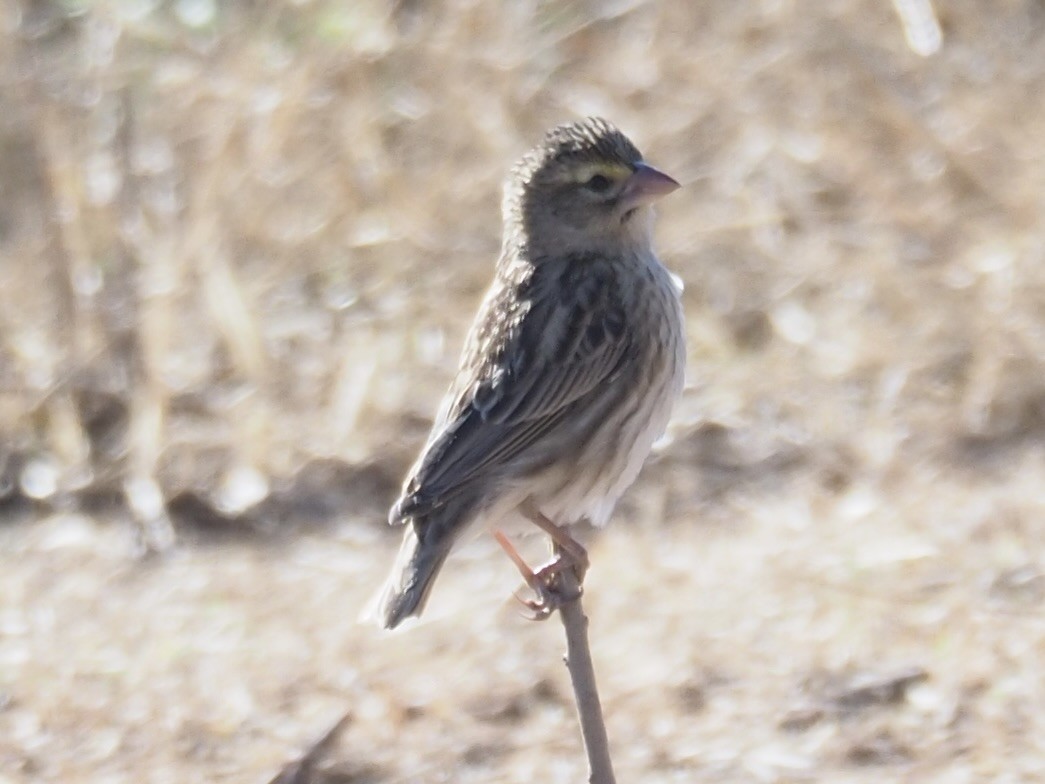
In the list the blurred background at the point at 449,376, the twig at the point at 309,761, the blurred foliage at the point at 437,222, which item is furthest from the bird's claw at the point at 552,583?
the blurred foliage at the point at 437,222

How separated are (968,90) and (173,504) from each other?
183 inches

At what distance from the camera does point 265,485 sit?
8148 mm

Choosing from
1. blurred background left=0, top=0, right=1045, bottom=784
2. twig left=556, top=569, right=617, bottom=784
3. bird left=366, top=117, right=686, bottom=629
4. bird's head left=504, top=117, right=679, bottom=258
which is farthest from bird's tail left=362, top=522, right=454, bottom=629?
blurred background left=0, top=0, right=1045, bottom=784

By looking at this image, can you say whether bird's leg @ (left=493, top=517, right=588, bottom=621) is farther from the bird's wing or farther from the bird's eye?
the bird's eye

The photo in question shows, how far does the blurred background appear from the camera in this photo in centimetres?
641

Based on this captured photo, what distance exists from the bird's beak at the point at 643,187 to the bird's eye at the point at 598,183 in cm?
6

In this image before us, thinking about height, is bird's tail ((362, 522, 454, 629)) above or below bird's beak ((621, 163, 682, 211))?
below

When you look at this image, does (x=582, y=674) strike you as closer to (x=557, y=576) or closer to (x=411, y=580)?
(x=557, y=576)

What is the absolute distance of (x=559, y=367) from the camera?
519 centimetres

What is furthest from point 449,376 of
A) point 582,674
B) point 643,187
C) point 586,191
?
point 582,674

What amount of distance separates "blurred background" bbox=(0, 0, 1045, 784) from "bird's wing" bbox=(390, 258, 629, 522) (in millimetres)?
1487

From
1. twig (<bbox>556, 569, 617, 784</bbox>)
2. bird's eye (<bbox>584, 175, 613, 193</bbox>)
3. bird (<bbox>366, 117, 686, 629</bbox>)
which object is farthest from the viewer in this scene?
bird's eye (<bbox>584, 175, 613, 193</bbox>)

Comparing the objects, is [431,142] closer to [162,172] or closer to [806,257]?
[162,172]

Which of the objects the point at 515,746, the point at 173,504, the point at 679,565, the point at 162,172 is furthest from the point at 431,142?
the point at 515,746
